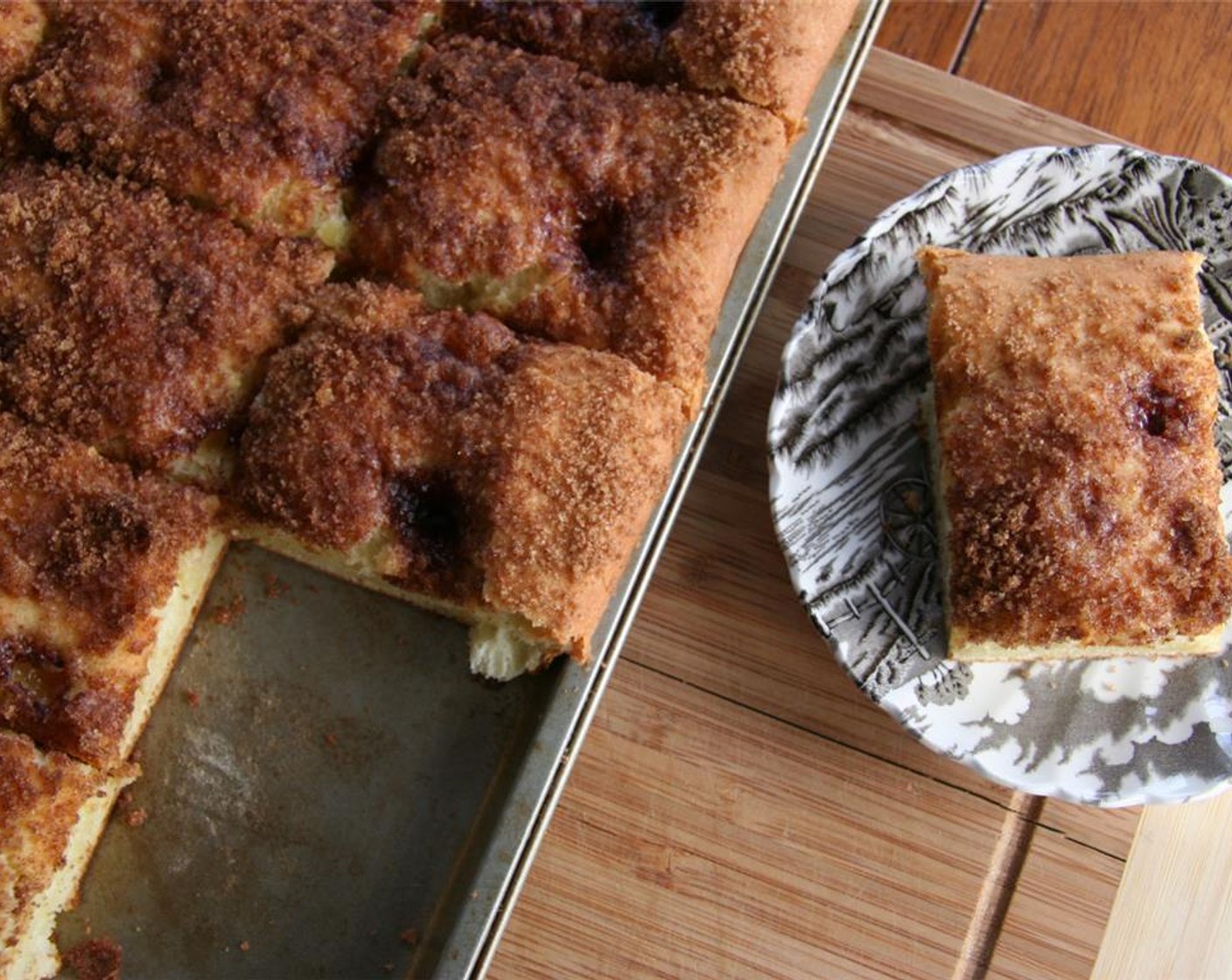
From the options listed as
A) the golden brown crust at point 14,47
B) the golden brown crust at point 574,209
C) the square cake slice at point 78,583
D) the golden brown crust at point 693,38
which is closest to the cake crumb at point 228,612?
the square cake slice at point 78,583

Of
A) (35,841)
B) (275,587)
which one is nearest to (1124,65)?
(275,587)

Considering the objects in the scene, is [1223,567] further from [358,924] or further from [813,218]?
[358,924]

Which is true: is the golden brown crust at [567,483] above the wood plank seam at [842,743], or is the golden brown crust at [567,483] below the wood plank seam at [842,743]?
above

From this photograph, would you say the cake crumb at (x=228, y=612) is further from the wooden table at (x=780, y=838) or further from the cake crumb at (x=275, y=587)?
the wooden table at (x=780, y=838)

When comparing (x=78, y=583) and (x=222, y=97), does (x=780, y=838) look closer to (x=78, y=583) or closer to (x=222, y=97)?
(x=78, y=583)

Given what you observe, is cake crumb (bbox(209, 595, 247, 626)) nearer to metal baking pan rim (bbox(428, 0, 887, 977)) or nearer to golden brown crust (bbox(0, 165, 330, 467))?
golden brown crust (bbox(0, 165, 330, 467))

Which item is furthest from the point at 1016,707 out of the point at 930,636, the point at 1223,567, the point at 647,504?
the point at 647,504
